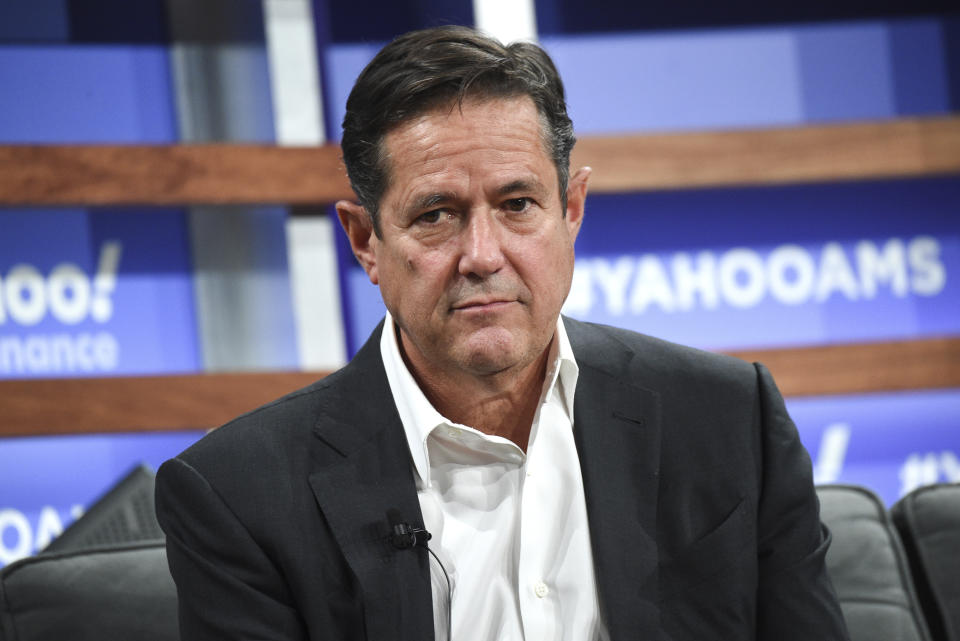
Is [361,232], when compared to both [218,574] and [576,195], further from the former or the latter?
[218,574]

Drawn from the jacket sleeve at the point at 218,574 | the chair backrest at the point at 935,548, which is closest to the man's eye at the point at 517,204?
the jacket sleeve at the point at 218,574

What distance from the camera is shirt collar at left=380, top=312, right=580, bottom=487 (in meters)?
1.50

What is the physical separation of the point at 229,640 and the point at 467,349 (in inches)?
20.6

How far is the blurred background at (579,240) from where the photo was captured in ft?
9.53

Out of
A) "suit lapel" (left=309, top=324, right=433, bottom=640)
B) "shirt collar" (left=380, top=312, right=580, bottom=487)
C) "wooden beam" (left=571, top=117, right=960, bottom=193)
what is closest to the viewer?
"suit lapel" (left=309, top=324, right=433, bottom=640)

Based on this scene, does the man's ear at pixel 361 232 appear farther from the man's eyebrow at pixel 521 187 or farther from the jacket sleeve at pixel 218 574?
the jacket sleeve at pixel 218 574

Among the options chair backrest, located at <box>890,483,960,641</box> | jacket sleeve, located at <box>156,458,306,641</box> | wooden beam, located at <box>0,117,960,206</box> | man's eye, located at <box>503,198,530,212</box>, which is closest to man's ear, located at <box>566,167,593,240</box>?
man's eye, located at <box>503,198,530,212</box>

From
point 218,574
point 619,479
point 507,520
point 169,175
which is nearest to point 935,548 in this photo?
point 619,479

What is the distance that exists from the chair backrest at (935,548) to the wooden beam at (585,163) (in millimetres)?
1446

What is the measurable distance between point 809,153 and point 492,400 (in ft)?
6.35

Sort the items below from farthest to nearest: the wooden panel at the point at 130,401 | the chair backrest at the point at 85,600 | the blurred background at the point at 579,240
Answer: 1. the blurred background at the point at 579,240
2. the wooden panel at the point at 130,401
3. the chair backrest at the point at 85,600

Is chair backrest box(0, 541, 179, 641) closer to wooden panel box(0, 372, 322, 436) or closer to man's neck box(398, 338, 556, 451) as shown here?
man's neck box(398, 338, 556, 451)

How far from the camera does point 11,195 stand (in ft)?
9.21

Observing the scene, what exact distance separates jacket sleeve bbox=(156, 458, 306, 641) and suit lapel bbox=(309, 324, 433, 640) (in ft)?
0.39
